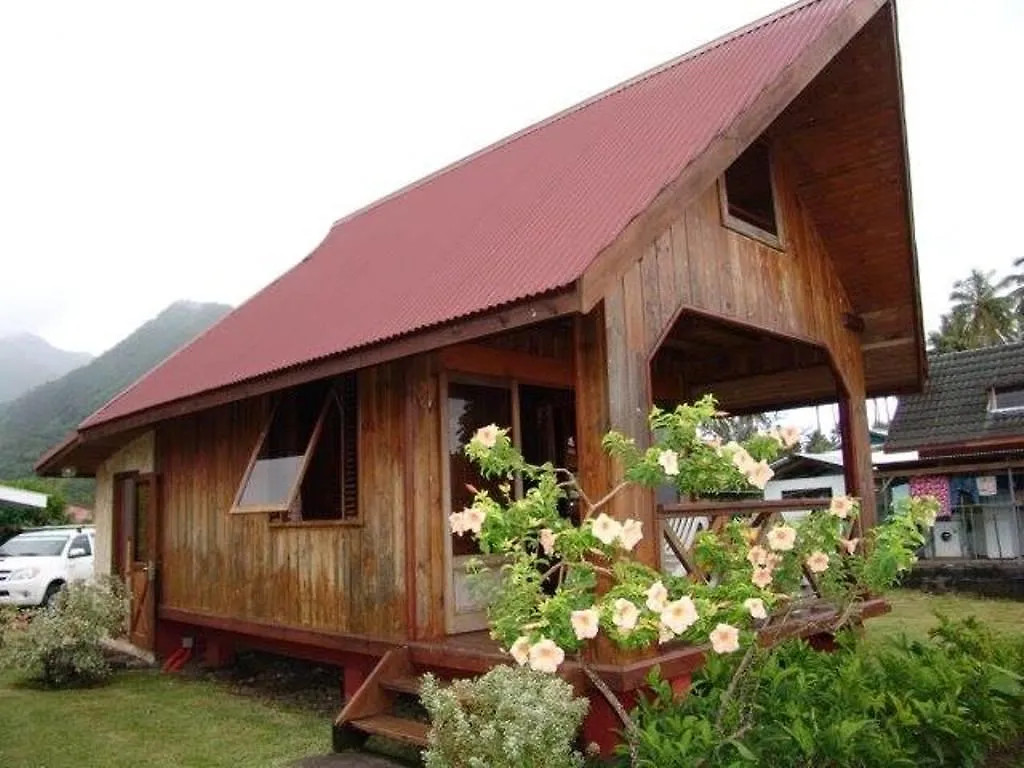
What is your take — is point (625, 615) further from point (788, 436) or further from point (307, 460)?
point (307, 460)

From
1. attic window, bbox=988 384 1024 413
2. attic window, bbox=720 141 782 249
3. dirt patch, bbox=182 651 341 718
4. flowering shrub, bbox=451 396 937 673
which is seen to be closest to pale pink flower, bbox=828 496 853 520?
flowering shrub, bbox=451 396 937 673

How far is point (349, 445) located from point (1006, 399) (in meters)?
16.5

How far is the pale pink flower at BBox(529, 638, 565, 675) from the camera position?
14.4 ft

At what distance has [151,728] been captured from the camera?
7.52 meters

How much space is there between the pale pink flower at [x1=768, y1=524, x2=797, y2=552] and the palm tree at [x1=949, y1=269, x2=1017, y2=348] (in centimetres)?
4573

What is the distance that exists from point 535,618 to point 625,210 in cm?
267

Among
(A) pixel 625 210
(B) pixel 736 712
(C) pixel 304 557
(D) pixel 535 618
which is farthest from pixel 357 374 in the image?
(B) pixel 736 712

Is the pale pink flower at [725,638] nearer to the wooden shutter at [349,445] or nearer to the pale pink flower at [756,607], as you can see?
the pale pink flower at [756,607]

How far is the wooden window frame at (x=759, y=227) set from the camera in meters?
7.61

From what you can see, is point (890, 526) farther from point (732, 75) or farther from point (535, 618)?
point (732, 75)

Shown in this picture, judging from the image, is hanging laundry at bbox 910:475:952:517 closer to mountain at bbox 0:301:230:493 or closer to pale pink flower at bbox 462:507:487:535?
pale pink flower at bbox 462:507:487:535

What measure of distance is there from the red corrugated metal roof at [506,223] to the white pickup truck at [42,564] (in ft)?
23.6

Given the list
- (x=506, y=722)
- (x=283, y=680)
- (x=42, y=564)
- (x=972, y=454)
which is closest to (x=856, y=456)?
(x=506, y=722)

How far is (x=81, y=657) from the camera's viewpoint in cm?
945
